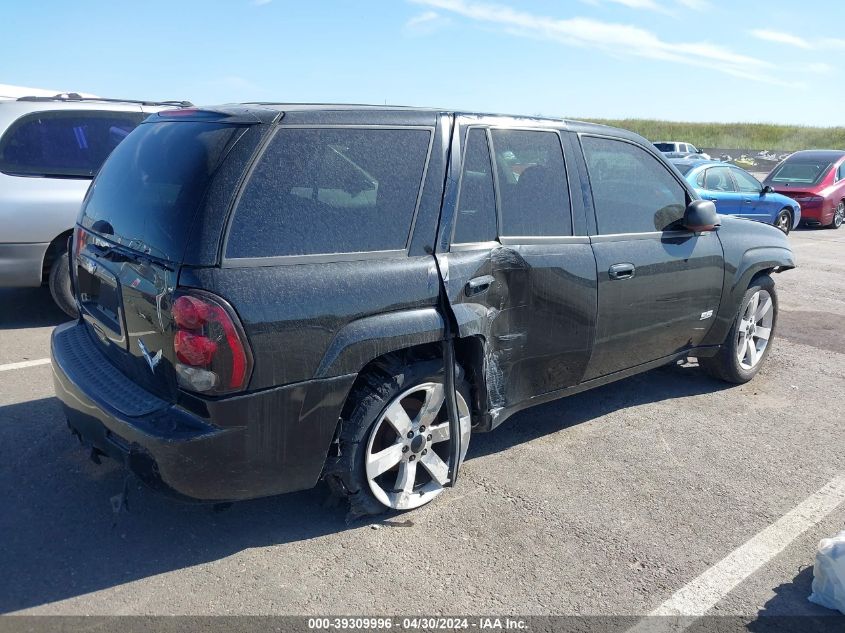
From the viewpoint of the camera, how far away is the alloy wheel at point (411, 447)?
11.5 feet

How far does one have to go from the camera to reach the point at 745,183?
535 inches

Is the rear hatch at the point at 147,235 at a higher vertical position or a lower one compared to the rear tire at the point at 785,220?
higher

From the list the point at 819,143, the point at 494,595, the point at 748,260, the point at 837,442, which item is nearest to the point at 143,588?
the point at 494,595

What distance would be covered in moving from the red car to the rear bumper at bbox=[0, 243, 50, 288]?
49.2 feet

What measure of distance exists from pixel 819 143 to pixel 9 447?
59.0 meters

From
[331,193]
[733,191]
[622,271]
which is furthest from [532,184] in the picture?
[733,191]

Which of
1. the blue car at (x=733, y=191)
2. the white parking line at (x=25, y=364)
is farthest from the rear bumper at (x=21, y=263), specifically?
the blue car at (x=733, y=191)

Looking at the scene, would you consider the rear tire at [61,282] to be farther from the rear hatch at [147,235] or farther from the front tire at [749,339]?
the front tire at [749,339]

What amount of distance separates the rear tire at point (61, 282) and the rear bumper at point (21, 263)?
0.12 meters

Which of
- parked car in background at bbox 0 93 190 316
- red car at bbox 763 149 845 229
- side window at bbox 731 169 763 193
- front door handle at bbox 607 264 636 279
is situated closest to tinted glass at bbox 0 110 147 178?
parked car in background at bbox 0 93 190 316

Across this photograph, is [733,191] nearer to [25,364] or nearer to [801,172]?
[801,172]

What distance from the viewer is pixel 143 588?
3037 millimetres

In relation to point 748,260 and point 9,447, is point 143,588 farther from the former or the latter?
point 748,260

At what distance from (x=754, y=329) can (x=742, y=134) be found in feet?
202
